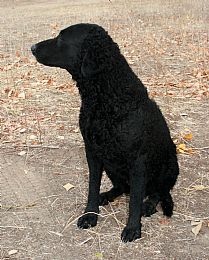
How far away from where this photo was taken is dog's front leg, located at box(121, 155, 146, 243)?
10.6ft

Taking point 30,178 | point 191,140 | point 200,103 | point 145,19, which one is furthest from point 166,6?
point 30,178

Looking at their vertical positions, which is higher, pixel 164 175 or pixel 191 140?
pixel 164 175

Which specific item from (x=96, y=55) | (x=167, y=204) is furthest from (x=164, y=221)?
(x=96, y=55)

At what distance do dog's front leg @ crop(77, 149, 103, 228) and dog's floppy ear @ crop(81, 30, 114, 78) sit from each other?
0.67 m

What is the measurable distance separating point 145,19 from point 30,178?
29.7 ft

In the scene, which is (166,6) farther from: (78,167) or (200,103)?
(78,167)

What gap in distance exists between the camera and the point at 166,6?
14.3 metres

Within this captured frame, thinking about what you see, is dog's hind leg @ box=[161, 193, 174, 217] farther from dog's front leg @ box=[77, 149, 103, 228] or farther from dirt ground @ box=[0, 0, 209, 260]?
dog's front leg @ box=[77, 149, 103, 228]

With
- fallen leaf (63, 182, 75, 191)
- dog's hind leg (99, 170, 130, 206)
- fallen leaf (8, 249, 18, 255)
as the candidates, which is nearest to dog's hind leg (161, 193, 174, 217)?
dog's hind leg (99, 170, 130, 206)

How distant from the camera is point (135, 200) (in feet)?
10.8

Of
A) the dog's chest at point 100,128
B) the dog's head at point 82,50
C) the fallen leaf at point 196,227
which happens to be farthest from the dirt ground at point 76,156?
the dog's head at point 82,50

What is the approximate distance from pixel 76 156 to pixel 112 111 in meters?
1.66

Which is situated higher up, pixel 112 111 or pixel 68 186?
pixel 112 111

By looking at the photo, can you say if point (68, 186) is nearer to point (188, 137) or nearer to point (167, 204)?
point (167, 204)
